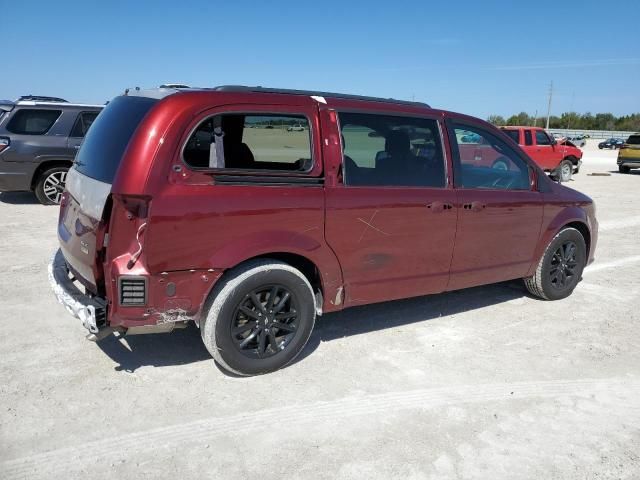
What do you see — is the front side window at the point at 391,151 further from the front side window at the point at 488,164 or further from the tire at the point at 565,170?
the tire at the point at 565,170

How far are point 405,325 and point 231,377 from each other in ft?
5.54

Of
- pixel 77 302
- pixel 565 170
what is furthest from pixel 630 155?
pixel 77 302

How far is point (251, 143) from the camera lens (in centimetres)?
385

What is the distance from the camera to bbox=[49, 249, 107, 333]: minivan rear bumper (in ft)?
10.2

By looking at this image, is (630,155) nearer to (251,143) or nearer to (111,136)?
(251,143)

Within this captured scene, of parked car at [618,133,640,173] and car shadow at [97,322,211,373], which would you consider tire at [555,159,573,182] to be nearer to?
parked car at [618,133,640,173]

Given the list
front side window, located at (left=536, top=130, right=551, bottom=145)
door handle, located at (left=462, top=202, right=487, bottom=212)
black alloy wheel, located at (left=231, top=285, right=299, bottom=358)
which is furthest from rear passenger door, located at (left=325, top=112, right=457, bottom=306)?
front side window, located at (left=536, top=130, right=551, bottom=145)

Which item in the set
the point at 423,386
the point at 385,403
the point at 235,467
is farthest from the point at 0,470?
the point at 423,386

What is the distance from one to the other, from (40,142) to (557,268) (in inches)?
336

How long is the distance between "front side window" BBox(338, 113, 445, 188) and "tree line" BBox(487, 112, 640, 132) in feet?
285

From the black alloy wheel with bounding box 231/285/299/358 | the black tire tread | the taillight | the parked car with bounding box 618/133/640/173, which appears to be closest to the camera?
the black alloy wheel with bounding box 231/285/299/358

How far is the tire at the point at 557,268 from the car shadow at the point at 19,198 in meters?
9.06

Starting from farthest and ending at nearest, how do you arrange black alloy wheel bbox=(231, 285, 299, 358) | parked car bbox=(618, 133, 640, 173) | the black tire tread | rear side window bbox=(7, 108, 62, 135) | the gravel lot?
1. parked car bbox=(618, 133, 640, 173)
2. rear side window bbox=(7, 108, 62, 135)
3. the black tire tread
4. black alloy wheel bbox=(231, 285, 299, 358)
5. the gravel lot

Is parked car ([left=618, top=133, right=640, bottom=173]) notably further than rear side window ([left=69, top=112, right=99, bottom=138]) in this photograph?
Yes
